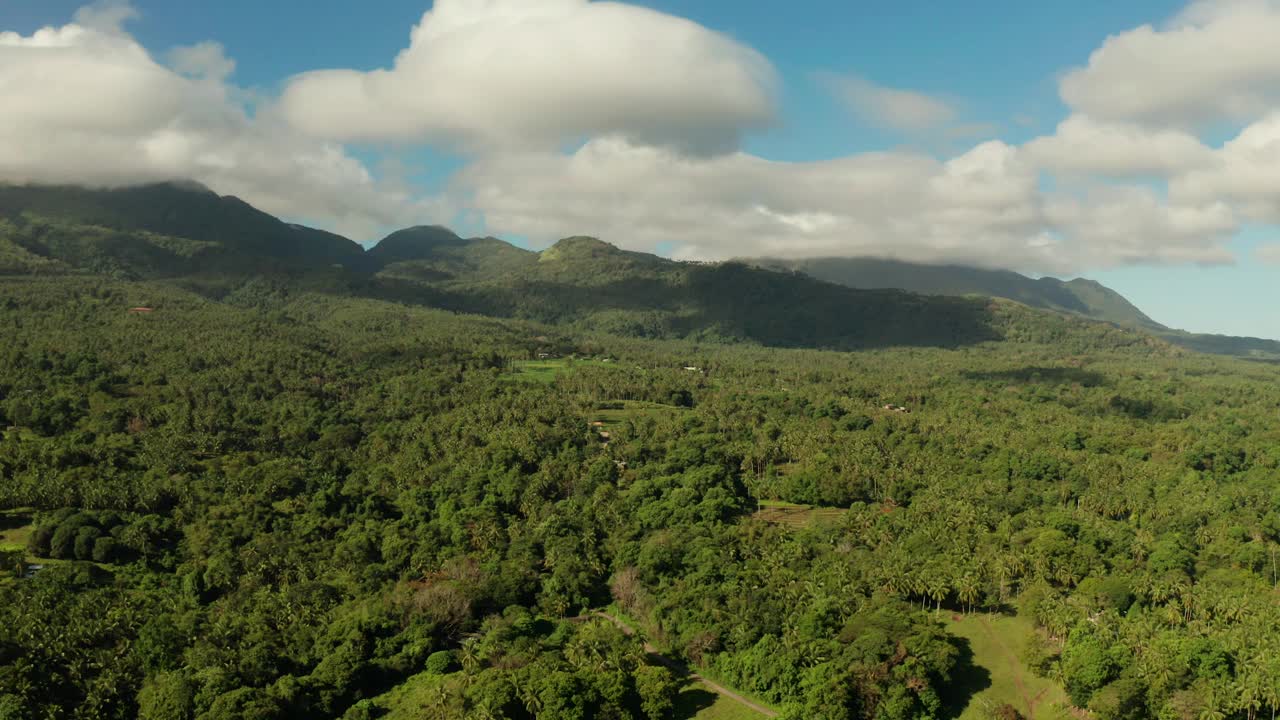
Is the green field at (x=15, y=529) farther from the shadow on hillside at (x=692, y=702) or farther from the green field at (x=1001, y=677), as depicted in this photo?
the green field at (x=1001, y=677)

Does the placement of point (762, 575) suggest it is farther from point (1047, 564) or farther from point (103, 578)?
point (103, 578)

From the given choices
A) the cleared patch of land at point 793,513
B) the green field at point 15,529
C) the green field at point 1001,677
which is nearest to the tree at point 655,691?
the green field at point 1001,677

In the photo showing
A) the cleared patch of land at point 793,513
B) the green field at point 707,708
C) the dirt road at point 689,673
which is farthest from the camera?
the cleared patch of land at point 793,513

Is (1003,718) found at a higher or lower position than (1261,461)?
lower

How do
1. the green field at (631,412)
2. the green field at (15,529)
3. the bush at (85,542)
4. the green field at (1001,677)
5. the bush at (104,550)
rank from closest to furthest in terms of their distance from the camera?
1. the green field at (1001,677)
2. the bush at (104,550)
3. the bush at (85,542)
4. the green field at (15,529)
5. the green field at (631,412)

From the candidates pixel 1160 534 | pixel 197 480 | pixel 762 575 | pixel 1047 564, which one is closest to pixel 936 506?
pixel 1047 564

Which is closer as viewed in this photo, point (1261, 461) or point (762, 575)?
point (762, 575)

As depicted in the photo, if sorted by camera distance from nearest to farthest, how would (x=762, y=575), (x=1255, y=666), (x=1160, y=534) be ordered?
1. (x=1255, y=666)
2. (x=762, y=575)
3. (x=1160, y=534)

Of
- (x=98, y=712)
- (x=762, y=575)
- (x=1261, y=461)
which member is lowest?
(x=98, y=712)
